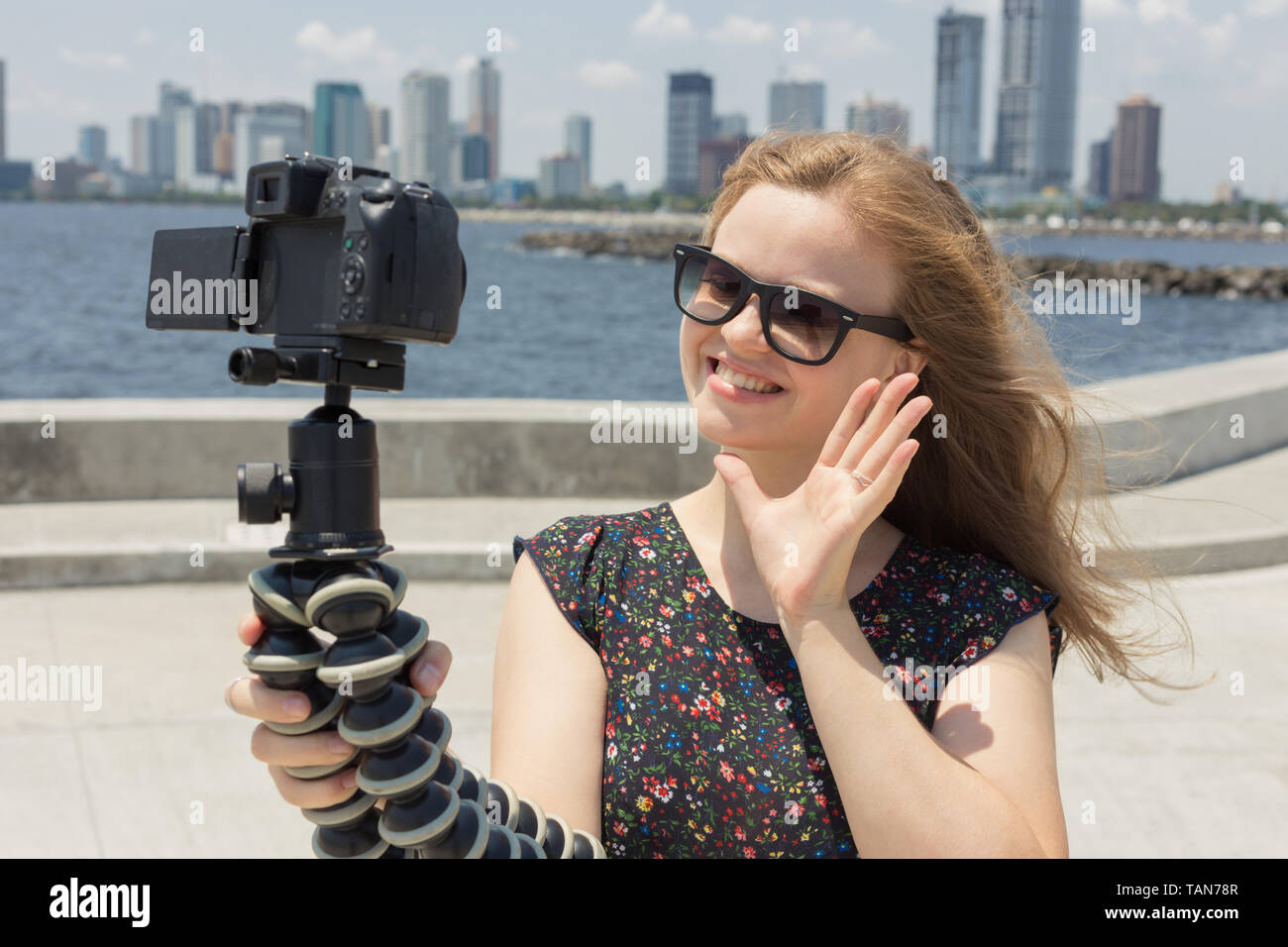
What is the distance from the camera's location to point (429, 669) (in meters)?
1.38

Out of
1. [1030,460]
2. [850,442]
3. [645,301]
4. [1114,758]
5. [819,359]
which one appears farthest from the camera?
[645,301]

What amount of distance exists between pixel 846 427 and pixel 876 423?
0.05 m

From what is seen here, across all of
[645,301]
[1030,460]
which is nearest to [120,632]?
[1030,460]

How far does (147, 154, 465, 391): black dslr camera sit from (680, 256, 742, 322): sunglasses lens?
2.10 feet

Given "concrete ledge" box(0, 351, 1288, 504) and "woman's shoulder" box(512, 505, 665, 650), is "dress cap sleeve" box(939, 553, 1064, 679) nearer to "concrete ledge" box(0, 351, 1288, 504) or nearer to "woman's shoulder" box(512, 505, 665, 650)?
"woman's shoulder" box(512, 505, 665, 650)

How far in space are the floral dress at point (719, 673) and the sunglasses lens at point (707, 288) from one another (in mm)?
373

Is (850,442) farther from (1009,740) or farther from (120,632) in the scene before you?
(120,632)

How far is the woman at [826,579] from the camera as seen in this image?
1.65 metres

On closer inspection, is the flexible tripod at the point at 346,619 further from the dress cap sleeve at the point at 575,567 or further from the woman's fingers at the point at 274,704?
the dress cap sleeve at the point at 575,567

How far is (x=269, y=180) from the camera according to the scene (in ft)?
4.50

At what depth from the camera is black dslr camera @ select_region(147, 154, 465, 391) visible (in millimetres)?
1279
